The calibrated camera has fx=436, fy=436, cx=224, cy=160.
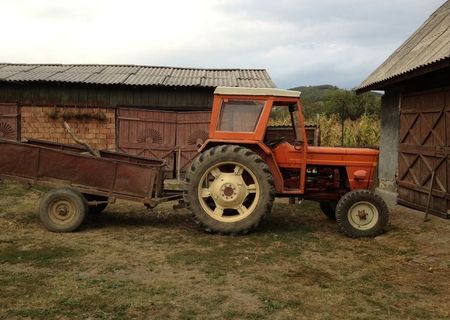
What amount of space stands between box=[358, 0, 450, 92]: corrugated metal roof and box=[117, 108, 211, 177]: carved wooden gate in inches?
Answer: 204

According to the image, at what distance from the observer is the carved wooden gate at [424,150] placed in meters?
7.38

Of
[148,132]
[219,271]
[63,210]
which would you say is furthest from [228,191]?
[148,132]

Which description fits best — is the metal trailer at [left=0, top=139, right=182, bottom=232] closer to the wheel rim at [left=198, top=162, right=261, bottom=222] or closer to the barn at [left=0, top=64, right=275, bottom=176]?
the wheel rim at [left=198, top=162, right=261, bottom=222]

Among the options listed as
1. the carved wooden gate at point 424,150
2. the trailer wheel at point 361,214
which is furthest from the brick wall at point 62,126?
the trailer wheel at point 361,214

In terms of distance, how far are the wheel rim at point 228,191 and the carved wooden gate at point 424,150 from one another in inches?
133

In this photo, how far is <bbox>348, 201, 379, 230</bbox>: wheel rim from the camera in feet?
21.2

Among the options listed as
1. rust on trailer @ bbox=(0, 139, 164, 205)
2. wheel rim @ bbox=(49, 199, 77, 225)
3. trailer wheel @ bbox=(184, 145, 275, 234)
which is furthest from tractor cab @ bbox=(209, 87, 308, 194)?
wheel rim @ bbox=(49, 199, 77, 225)

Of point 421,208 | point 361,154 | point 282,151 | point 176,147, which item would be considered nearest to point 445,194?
point 421,208

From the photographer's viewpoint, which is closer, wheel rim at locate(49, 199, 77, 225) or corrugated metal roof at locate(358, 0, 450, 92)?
wheel rim at locate(49, 199, 77, 225)

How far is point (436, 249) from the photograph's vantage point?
5.65 m

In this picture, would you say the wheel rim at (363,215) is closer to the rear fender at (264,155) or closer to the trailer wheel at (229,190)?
the rear fender at (264,155)

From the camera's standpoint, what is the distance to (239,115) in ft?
21.6

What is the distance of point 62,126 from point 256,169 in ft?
29.8

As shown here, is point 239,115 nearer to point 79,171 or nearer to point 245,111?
point 245,111
